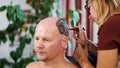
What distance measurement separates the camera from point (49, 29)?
134cm

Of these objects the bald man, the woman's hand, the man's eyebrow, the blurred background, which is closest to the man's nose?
the bald man

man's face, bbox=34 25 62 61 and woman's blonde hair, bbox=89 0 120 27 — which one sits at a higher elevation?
woman's blonde hair, bbox=89 0 120 27

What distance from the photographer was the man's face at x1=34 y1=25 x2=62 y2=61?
1.33 meters

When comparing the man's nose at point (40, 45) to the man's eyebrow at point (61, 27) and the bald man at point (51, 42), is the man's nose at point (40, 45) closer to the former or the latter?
the bald man at point (51, 42)

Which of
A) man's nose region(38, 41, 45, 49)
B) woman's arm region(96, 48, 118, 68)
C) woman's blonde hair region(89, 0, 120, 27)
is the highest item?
woman's blonde hair region(89, 0, 120, 27)

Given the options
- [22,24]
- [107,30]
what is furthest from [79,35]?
[22,24]

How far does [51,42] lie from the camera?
1.35 metres

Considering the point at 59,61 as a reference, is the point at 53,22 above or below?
above

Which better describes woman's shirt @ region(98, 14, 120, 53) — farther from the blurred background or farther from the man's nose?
the blurred background

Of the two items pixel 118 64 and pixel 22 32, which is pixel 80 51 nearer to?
pixel 118 64

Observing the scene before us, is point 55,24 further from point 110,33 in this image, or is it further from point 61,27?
point 110,33

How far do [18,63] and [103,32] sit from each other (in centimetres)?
157

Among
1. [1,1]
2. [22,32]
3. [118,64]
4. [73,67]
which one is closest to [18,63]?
[22,32]

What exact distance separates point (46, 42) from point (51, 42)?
0.08 ft
